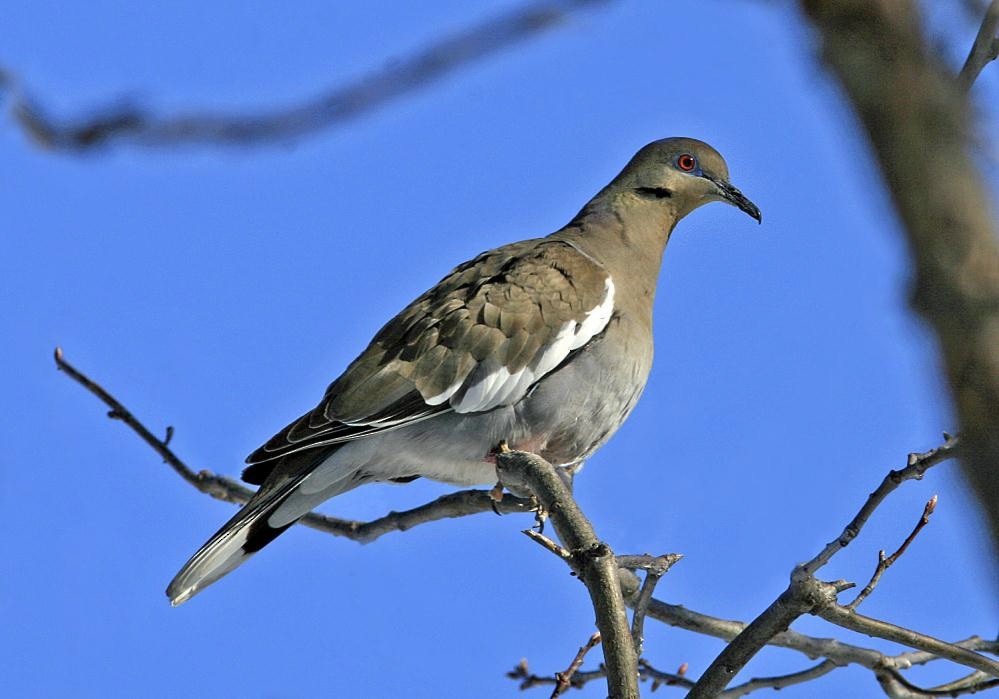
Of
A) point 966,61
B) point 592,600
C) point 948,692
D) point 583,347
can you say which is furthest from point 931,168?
point 583,347

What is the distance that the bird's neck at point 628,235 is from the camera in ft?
16.3

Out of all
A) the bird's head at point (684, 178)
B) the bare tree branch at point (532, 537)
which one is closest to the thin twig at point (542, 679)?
the bare tree branch at point (532, 537)

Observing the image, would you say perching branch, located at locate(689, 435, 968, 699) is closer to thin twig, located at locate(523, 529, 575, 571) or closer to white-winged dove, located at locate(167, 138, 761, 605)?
thin twig, located at locate(523, 529, 575, 571)

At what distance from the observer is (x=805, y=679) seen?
3582 mm

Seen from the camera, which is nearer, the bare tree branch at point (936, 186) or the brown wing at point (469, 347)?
the bare tree branch at point (936, 186)

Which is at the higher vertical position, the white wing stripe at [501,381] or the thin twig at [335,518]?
the white wing stripe at [501,381]

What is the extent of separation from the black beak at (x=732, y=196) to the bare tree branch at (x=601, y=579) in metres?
2.30

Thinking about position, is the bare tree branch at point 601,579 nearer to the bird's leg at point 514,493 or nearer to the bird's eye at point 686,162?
the bird's leg at point 514,493

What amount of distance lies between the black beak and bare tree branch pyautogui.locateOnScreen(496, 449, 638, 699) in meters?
2.30

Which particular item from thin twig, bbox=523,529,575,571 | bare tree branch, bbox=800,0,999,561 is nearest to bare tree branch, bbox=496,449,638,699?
thin twig, bbox=523,529,575,571

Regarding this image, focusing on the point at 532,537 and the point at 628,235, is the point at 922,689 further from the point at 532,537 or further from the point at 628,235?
the point at 628,235

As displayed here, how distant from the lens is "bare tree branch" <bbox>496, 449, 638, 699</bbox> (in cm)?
267

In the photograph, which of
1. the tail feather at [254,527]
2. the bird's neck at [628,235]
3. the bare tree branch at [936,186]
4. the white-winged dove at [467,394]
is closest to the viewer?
the bare tree branch at [936,186]

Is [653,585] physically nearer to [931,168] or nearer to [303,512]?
[303,512]
